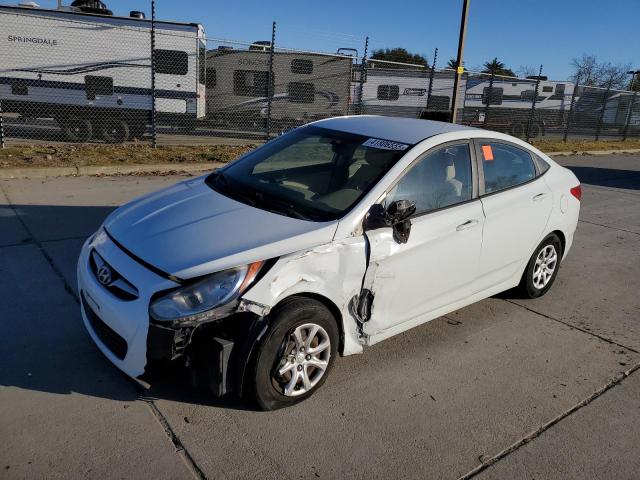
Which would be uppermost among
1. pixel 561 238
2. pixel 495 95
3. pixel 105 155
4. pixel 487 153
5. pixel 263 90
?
pixel 495 95

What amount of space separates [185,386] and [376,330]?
119 cm

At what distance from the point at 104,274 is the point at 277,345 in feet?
3.46

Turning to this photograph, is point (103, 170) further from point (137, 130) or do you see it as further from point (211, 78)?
point (211, 78)

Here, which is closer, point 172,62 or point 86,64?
point 86,64

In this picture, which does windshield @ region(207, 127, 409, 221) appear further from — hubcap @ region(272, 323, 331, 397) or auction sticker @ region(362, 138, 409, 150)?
hubcap @ region(272, 323, 331, 397)

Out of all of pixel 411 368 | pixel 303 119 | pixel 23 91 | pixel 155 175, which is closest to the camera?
pixel 411 368

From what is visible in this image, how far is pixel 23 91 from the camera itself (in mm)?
Result: 13062

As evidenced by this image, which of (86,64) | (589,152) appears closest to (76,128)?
(86,64)

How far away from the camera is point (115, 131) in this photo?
13.7 m

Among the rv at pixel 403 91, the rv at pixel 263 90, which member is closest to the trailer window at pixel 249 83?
the rv at pixel 263 90

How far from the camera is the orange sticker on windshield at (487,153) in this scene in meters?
4.07

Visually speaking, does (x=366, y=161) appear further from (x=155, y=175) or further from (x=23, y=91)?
(x=23, y=91)

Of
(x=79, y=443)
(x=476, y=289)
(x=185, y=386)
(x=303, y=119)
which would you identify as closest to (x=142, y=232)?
(x=185, y=386)

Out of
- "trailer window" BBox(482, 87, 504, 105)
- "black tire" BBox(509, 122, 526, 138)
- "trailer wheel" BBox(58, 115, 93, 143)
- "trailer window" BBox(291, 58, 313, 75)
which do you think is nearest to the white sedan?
"trailer wheel" BBox(58, 115, 93, 143)
